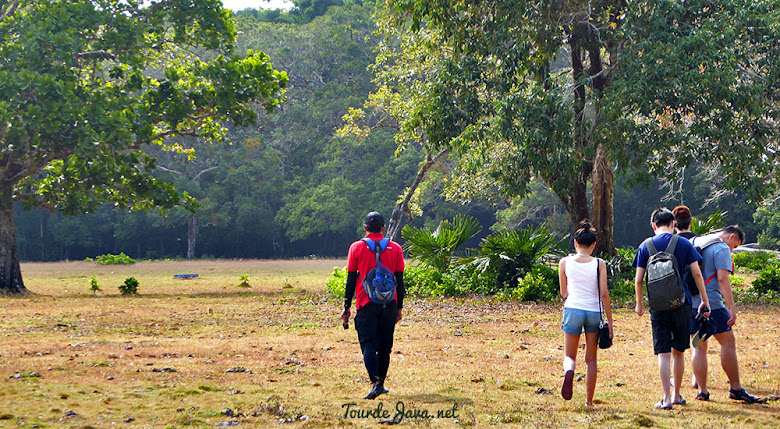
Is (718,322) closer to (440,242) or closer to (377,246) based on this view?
(377,246)

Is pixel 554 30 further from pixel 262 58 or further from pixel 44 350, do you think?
pixel 44 350

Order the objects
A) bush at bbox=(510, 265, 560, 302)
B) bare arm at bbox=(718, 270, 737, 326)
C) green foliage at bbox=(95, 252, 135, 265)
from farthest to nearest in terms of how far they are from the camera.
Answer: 1. green foliage at bbox=(95, 252, 135, 265)
2. bush at bbox=(510, 265, 560, 302)
3. bare arm at bbox=(718, 270, 737, 326)

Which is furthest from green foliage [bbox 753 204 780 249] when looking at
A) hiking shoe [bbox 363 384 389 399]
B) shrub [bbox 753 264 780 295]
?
hiking shoe [bbox 363 384 389 399]

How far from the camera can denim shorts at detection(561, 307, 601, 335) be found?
5.85 m

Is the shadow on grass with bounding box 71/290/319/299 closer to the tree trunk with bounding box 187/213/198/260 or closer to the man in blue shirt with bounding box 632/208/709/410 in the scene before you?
the man in blue shirt with bounding box 632/208/709/410

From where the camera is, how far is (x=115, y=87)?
67.9 feet

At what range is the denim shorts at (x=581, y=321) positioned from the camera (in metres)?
5.85

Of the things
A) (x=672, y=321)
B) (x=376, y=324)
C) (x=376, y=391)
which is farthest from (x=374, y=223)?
(x=672, y=321)

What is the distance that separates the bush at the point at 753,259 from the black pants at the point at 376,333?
21834mm

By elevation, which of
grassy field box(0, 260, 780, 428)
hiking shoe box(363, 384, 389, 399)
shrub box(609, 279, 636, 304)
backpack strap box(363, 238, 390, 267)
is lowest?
grassy field box(0, 260, 780, 428)

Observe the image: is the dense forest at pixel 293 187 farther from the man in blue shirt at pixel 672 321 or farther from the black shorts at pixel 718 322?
the man in blue shirt at pixel 672 321

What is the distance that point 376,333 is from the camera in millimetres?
6512

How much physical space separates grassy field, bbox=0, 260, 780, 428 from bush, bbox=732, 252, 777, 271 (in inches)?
499

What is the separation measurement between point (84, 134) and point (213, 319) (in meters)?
7.95
